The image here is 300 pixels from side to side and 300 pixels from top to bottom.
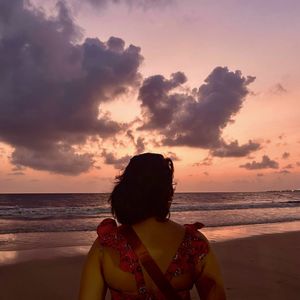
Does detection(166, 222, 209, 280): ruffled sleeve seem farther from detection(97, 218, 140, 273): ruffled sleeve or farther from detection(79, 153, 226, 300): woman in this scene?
detection(97, 218, 140, 273): ruffled sleeve

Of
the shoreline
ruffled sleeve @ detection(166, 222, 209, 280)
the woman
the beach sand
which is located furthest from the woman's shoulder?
the shoreline

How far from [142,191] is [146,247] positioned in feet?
0.94

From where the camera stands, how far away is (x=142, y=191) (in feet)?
7.19

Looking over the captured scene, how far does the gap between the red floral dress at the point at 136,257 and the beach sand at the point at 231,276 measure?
5441 mm

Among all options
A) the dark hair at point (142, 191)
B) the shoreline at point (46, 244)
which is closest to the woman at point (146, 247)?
the dark hair at point (142, 191)

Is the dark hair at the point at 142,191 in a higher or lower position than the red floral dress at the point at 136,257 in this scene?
higher

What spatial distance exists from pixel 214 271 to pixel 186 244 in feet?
0.71

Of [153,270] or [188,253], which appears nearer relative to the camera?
[153,270]

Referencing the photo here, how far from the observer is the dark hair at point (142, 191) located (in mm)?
2172

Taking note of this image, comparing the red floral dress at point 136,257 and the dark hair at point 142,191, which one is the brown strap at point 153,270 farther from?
the dark hair at point 142,191

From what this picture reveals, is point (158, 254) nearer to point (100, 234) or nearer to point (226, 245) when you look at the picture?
point (100, 234)

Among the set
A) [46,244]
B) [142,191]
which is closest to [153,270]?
[142,191]

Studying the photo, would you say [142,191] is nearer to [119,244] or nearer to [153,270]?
[119,244]

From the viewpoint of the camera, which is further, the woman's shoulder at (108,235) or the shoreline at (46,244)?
the shoreline at (46,244)
